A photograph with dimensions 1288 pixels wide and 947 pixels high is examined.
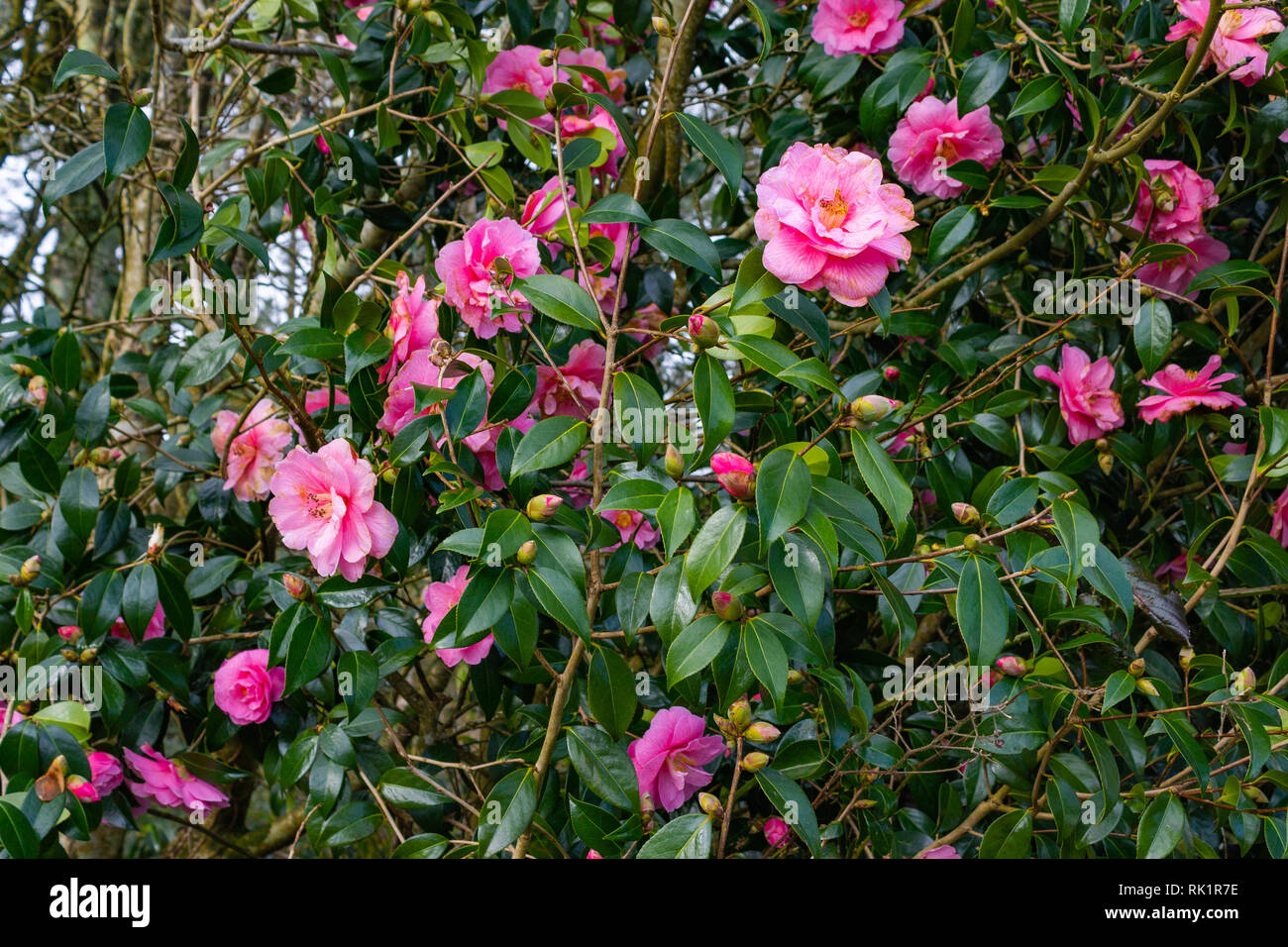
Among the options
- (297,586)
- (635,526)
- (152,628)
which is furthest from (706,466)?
(152,628)

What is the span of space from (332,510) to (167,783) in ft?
2.06

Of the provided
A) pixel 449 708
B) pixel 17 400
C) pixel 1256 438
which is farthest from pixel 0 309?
pixel 1256 438

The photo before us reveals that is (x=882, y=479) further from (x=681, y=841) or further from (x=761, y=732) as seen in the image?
(x=681, y=841)

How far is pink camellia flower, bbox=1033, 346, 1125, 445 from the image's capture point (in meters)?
1.34

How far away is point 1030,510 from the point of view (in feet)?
3.62

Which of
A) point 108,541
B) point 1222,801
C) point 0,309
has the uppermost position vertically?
point 1222,801

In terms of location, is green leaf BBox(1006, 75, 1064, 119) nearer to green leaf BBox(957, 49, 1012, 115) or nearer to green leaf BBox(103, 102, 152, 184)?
green leaf BBox(957, 49, 1012, 115)

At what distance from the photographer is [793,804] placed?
35.5 inches

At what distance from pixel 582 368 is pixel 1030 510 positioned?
602 millimetres

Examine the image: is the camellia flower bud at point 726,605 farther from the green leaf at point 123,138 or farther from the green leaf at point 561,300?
the green leaf at point 123,138

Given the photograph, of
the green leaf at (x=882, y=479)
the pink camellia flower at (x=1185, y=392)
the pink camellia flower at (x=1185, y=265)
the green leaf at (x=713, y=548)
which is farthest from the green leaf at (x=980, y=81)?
the green leaf at (x=713, y=548)

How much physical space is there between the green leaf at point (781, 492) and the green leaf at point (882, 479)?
0.23ft

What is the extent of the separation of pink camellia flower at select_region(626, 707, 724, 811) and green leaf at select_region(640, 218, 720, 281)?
1.67 ft

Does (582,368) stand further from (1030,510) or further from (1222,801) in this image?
(1222,801)
